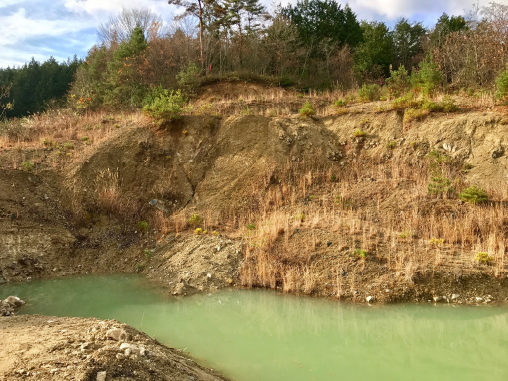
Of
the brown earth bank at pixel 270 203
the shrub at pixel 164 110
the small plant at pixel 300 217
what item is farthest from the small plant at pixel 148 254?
the shrub at pixel 164 110

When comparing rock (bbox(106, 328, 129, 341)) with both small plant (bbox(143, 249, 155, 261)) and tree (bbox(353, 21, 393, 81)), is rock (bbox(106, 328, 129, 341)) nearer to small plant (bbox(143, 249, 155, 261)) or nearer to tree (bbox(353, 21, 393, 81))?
small plant (bbox(143, 249, 155, 261))

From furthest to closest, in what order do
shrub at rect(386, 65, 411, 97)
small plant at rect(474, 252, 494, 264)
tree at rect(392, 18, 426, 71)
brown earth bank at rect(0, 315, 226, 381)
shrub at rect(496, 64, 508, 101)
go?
tree at rect(392, 18, 426, 71) → shrub at rect(386, 65, 411, 97) → shrub at rect(496, 64, 508, 101) → small plant at rect(474, 252, 494, 264) → brown earth bank at rect(0, 315, 226, 381)

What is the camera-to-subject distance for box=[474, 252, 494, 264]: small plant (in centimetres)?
903

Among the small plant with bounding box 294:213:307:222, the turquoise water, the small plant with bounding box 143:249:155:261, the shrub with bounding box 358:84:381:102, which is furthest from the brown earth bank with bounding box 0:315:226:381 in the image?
the shrub with bounding box 358:84:381:102

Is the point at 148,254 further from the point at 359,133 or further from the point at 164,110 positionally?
the point at 359,133

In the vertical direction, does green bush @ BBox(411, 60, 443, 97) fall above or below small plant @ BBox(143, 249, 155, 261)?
above

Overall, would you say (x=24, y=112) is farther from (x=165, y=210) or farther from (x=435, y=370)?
(x=435, y=370)

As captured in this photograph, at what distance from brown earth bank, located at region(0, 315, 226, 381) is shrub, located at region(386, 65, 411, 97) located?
16.0 metres

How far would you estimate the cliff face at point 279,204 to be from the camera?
9633 millimetres

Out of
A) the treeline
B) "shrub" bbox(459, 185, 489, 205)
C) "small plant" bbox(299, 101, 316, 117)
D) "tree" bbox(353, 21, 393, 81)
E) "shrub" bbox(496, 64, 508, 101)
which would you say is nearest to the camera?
"shrub" bbox(459, 185, 489, 205)

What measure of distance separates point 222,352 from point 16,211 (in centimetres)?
936

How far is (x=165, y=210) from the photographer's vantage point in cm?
1405

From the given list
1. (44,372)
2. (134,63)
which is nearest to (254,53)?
(134,63)

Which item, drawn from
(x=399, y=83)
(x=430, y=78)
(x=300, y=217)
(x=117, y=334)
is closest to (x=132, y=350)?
(x=117, y=334)
